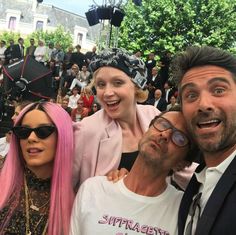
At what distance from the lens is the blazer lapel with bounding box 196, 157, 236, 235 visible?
1684 millimetres

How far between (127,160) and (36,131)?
676mm

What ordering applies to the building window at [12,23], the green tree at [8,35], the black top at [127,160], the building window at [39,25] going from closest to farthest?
the black top at [127,160] < the green tree at [8,35] < the building window at [12,23] < the building window at [39,25]

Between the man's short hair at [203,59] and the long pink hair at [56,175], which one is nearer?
the man's short hair at [203,59]

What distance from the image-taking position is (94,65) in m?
2.80

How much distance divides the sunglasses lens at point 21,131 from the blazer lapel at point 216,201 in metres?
1.16

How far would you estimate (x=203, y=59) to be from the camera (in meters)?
2.13

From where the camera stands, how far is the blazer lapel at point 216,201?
168cm

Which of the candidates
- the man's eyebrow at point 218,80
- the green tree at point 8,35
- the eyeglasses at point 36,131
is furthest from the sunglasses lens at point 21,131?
the green tree at point 8,35

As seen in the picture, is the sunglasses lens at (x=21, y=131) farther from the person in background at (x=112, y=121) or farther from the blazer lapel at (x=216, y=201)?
the blazer lapel at (x=216, y=201)

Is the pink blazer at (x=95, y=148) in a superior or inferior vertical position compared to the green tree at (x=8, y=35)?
inferior

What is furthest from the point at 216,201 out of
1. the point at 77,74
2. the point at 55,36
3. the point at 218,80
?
the point at 55,36

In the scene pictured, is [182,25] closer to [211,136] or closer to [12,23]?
[211,136]

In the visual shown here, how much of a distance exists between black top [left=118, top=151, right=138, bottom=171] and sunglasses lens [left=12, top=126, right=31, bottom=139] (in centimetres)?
67

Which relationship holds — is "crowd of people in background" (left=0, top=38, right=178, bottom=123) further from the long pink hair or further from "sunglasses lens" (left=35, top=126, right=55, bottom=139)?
"sunglasses lens" (left=35, top=126, right=55, bottom=139)
